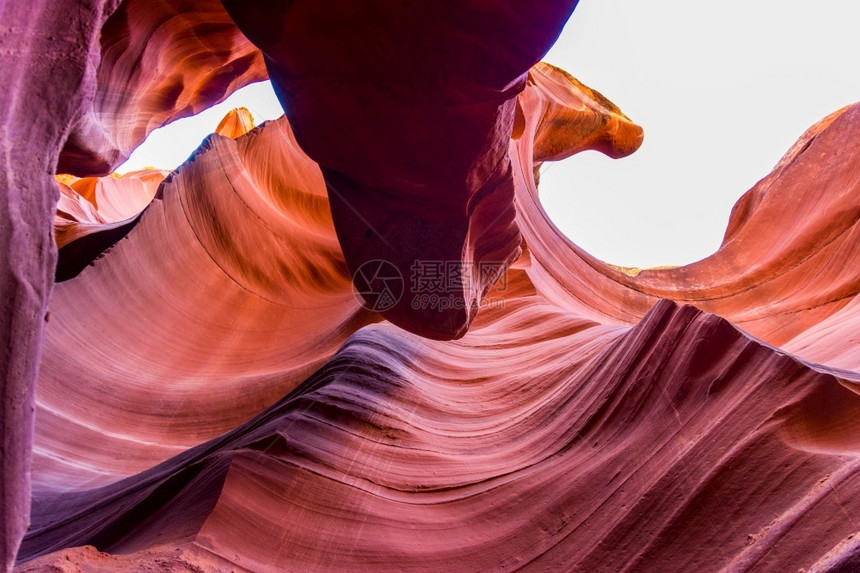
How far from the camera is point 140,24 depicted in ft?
12.6

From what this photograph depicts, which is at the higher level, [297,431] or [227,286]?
[227,286]

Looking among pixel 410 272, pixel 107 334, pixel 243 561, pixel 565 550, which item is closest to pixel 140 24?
pixel 107 334

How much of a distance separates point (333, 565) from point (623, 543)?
0.65 meters

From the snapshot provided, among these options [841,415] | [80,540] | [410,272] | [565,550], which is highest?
[410,272]

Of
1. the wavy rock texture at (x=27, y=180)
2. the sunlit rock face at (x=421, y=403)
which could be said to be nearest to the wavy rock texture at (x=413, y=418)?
the sunlit rock face at (x=421, y=403)

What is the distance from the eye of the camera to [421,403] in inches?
88.7

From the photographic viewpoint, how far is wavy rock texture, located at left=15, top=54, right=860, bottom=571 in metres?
1.41

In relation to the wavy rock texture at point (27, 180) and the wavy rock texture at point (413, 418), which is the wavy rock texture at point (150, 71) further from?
the wavy rock texture at point (27, 180)

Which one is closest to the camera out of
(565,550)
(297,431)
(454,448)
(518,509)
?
(565,550)

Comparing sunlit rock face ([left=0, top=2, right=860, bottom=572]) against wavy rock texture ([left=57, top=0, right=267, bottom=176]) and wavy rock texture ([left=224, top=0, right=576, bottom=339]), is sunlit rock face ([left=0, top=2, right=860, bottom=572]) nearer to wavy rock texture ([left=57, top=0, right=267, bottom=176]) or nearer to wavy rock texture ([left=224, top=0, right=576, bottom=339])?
wavy rock texture ([left=224, top=0, right=576, bottom=339])

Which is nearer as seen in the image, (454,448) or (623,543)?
(623,543)

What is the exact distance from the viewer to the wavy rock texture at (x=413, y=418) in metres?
1.41

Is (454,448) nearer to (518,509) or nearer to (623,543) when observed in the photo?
(518,509)

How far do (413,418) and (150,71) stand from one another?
3.27 m
